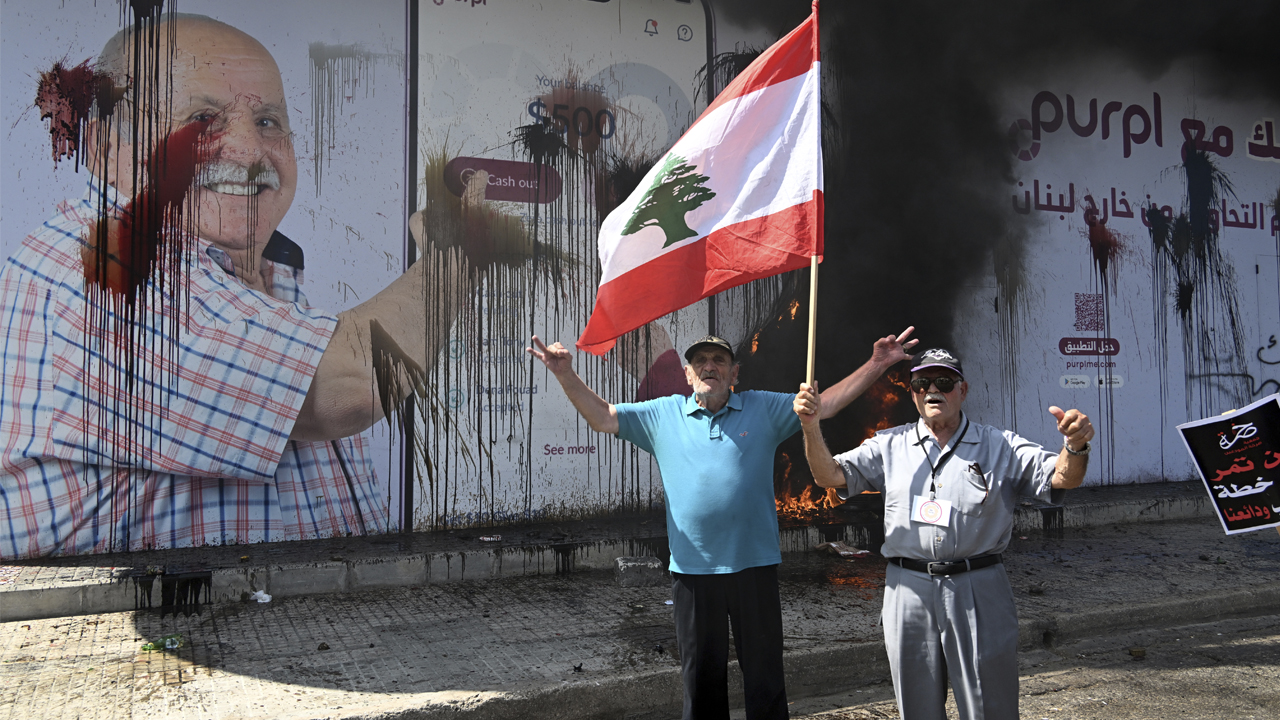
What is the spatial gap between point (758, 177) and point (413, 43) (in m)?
4.97

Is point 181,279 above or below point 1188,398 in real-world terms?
above

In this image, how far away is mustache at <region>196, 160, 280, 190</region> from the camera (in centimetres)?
682

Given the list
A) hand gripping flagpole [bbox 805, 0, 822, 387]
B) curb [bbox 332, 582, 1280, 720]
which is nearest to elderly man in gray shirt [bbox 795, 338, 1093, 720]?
hand gripping flagpole [bbox 805, 0, 822, 387]

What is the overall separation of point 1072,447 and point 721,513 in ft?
4.22

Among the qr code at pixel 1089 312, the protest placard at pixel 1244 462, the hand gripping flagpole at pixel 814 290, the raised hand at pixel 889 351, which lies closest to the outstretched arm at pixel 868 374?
the raised hand at pixel 889 351

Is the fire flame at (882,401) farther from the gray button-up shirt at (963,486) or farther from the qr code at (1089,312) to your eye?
the gray button-up shirt at (963,486)

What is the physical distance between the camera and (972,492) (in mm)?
2918

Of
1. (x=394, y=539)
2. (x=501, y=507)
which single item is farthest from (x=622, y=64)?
(x=394, y=539)

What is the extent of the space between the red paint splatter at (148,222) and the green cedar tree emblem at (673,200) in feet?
15.4

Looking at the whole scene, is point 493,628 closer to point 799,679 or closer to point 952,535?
point 799,679

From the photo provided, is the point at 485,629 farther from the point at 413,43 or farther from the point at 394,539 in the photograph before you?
the point at 413,43

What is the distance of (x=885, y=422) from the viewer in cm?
886

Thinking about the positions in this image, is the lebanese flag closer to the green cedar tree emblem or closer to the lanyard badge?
the green cedar tree emblem

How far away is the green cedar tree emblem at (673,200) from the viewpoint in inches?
151
